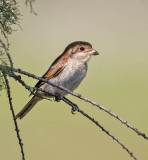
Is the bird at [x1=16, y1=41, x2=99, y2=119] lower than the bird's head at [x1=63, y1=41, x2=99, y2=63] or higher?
lower

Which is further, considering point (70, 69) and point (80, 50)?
point (80, 50)

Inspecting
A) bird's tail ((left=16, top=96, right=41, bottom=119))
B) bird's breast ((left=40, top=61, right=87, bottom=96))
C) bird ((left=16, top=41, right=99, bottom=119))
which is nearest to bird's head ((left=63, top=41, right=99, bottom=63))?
bird ((left=16, top=41, right=99, bottom=119))

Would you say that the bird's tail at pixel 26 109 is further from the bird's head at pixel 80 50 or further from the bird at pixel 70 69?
the bird's head at pixel 80 50

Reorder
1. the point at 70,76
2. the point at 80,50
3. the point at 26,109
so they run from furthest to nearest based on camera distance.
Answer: the point at 26,109, the point at 80,50, the point at 70,76

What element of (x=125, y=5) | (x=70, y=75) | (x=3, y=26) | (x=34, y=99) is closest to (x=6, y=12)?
(x=3, y=26)

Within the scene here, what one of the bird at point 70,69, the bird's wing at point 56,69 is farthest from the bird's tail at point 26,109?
the bird's wing at point 56,69

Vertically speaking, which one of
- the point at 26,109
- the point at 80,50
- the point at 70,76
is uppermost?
the point at 80,50

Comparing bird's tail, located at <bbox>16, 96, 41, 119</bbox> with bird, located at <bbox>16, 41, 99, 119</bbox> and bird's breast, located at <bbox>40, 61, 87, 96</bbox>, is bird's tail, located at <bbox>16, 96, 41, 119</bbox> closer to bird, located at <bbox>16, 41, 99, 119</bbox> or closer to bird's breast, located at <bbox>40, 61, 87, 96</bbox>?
bird, located at <bbox>16, 41, 99, 119</bbox>

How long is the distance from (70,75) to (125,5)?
20054 mm

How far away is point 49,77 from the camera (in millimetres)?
4527

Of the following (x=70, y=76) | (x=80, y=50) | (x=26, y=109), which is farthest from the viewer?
(x=26, y=109)

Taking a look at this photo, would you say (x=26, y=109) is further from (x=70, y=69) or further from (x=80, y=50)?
(x=80, y=50)

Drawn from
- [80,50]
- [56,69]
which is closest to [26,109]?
[56,69]

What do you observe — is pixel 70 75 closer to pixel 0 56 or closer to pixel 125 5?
pixel 0 56
